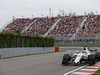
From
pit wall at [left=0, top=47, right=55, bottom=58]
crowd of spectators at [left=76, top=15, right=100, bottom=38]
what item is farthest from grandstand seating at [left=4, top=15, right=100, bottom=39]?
pit wall at [left=0, top=47, right=55, bottom=58]

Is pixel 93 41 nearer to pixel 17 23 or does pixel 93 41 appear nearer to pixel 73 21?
pixel 73 21

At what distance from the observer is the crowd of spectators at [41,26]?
58225mm

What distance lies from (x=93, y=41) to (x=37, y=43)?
2251cm

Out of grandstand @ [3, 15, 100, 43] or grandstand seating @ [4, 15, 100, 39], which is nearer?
grandstand @ [3, 15, 100, 43]

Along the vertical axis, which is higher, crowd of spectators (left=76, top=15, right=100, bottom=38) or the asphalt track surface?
crowd of spectators (left=76, top=15, right=100, bottom=38)

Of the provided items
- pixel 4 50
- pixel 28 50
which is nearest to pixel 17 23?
pixel 28 50

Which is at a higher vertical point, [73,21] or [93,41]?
[73,21]

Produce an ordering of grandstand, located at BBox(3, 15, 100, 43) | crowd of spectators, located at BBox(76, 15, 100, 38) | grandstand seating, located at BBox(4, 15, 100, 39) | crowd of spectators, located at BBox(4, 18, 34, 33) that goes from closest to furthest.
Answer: crowd of spectators, located at BBox(76, 15, 100, 38), grandstand, located at BBox(3, 15, 100, 43), grandstand seating, located at BBox(4, 15, 100, 39), crowd of spectators, located at BBox(4, 18, 34, 33)

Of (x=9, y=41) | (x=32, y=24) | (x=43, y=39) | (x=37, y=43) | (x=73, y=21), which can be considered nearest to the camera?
(x=9, y=41)

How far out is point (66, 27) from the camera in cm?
5778

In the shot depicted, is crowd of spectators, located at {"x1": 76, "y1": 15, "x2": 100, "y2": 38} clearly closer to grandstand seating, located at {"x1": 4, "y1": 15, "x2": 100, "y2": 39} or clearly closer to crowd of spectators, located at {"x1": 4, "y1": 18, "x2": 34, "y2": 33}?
grandstand seating, located at {"x1": 4, "y1": 15, "x2": 100, "y2": 39}

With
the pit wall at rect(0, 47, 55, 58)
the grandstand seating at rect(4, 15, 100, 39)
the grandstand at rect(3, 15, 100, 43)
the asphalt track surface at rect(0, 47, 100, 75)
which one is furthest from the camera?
the grandstand seating at rect(4, 15, 100, 39)

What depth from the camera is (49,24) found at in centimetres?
6244

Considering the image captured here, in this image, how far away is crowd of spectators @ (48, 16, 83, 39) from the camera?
177ft
